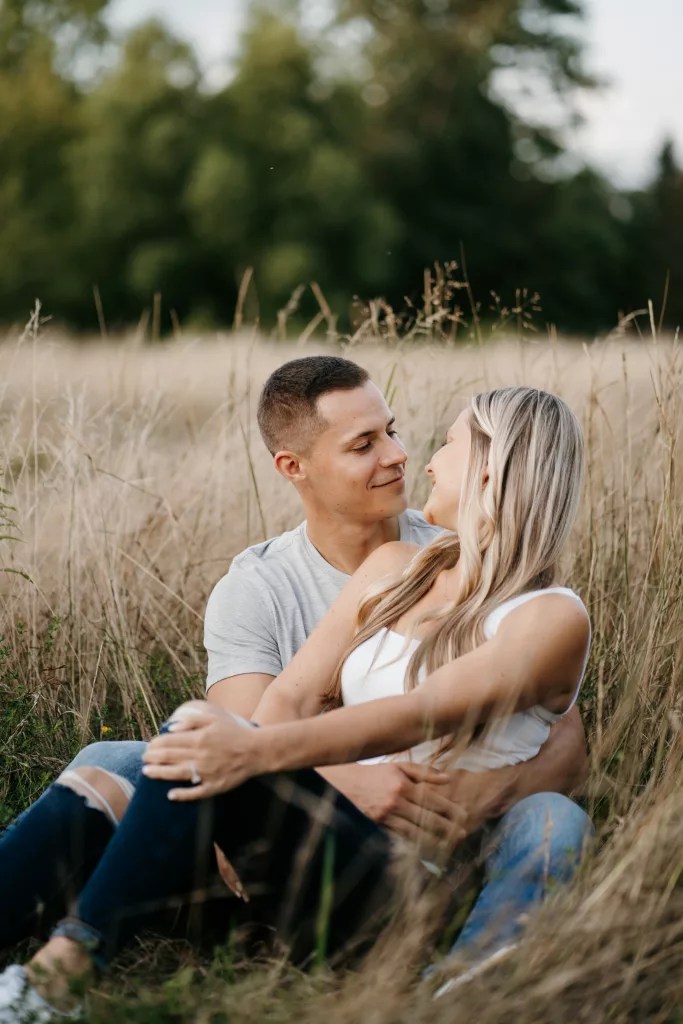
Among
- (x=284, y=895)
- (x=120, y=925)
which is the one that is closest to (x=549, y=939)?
(x=284, y=895)

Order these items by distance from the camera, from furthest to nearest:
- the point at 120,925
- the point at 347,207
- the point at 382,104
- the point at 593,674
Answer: the point at 382,104 < the point at 347,207 < the point at 593,674 < the point at 120,925

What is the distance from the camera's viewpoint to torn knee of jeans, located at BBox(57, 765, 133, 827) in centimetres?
232

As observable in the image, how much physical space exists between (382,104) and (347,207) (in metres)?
4.43

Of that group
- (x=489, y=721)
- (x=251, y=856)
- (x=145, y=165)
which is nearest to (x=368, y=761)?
(x=489, y=721)

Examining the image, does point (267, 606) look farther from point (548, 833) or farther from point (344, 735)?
point (548, 833)

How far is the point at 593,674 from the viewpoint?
323cm

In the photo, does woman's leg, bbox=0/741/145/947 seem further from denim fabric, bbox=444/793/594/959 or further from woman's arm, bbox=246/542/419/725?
denim fabric, bbox=444/793/594/959

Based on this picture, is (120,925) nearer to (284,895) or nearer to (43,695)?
(284,895)

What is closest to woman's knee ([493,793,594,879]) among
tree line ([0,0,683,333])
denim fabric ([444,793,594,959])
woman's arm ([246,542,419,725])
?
denim fabric ([444,793,594,959])

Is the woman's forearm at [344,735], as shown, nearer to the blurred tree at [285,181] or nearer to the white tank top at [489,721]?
the white tank top at [489,721]

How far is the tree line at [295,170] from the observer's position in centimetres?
2384

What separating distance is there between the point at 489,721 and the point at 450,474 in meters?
0.57

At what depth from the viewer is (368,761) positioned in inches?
96.4

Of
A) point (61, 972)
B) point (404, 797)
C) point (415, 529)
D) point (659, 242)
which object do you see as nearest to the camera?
point (61, 972)
